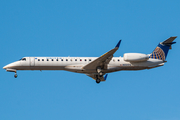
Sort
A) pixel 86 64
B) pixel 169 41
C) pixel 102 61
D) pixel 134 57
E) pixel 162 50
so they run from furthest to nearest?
pixel 162 50 < pixel 169 41 < pixel 134 57 < pixel 86 64 < pixel 102 61

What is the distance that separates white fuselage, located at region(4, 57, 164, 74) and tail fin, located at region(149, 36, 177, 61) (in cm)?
A: 173

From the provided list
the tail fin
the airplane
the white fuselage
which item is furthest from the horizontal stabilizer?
the white fuselage

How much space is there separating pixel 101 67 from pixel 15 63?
33.2 feet

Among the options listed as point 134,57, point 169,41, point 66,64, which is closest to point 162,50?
point 169,41

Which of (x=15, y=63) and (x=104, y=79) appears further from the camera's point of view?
(x=104, y=79)

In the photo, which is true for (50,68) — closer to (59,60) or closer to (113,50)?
(59,60)

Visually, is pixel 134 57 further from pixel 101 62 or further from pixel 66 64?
pixel 66 64

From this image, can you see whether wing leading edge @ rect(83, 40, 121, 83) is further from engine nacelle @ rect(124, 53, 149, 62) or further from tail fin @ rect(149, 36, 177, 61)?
tail fin @ rect(149, 36, 177, 61)

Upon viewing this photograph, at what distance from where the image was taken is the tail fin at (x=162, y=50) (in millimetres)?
37691

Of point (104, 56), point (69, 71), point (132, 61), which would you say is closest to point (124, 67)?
point (132, 61)

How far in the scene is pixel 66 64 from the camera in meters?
35.9

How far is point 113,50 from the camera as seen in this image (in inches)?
1313

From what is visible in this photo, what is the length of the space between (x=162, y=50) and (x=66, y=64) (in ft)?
39.3

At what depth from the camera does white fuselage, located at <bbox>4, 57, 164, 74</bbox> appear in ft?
118
